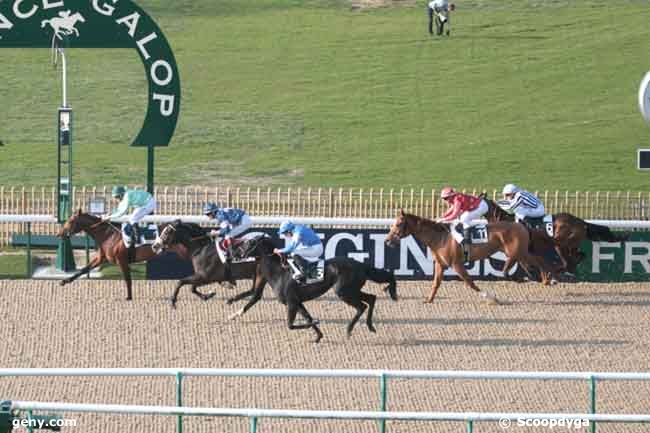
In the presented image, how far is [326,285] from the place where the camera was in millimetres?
18312

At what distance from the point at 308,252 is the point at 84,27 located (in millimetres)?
5195

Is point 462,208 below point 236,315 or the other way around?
the other way around

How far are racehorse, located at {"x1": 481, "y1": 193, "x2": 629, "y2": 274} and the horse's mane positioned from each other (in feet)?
3.10

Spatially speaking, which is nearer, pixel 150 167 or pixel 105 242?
pixel 105 242

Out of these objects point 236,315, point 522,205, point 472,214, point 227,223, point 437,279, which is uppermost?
point 522,205

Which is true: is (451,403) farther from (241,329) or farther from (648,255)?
(648,255)

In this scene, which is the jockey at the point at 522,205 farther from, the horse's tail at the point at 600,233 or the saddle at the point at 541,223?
the horse's tail at the point at 600,233

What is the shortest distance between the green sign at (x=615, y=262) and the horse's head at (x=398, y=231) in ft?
8.98

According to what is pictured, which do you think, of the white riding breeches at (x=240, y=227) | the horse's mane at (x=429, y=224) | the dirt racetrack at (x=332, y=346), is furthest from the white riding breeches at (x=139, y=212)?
the horse's mane at (x=429, y=224)

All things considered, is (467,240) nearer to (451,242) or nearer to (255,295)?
(451,242)

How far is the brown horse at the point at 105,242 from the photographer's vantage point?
1991 cm

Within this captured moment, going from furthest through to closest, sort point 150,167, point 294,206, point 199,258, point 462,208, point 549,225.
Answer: point 294,206 → point 150,167 → point 549,225 → point 462,208 → point 199,258

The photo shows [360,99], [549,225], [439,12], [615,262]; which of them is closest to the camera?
[549,225]

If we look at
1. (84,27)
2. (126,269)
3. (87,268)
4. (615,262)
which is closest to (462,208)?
(615,262)
